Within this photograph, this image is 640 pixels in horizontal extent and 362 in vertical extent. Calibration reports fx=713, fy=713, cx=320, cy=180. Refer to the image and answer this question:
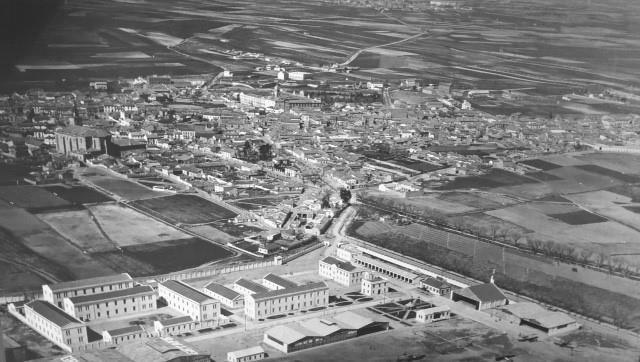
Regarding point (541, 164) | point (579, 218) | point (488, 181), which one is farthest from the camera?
point (541, 164)

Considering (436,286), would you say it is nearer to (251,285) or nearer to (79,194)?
(251,285)

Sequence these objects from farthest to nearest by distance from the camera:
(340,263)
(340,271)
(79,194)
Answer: (79,194) < (340,263) < (340,271)

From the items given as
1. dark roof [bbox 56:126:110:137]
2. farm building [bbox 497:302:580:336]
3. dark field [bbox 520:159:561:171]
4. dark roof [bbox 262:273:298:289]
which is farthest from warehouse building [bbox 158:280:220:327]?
dark field [bbox 520:159:561:171]

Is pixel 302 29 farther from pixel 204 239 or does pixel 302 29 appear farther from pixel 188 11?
pixel 204 239

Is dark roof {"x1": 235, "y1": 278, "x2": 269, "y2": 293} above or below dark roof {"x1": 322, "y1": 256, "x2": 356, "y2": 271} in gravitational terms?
below

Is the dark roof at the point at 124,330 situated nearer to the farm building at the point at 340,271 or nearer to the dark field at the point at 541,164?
the farm building at the point at 340,271

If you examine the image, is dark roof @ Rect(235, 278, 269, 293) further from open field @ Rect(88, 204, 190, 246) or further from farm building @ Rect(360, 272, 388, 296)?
open field @ Rect(88, 204, 190, 246)

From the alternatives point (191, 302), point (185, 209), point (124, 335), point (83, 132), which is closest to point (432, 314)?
point (191, 302)
